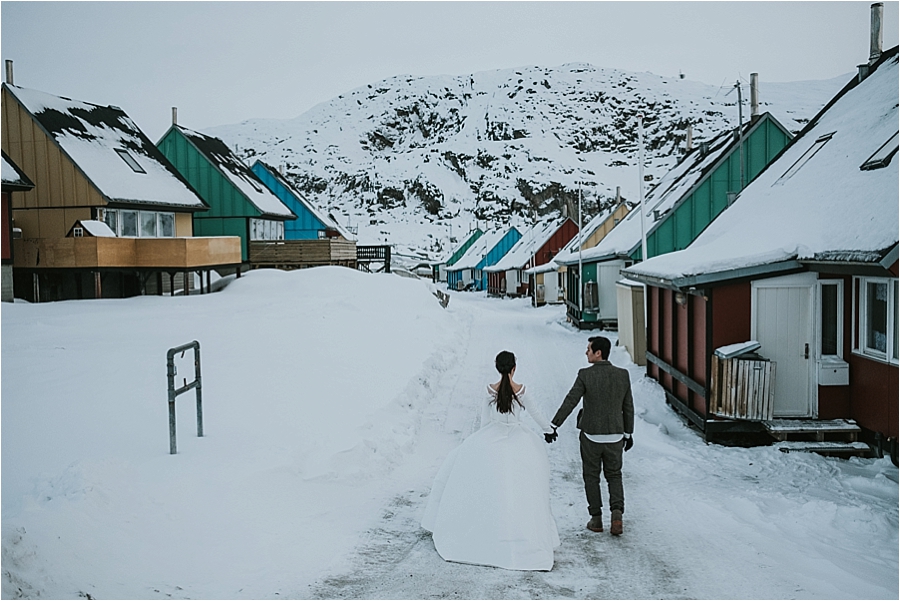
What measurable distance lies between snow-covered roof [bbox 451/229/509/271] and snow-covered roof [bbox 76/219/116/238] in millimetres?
51873

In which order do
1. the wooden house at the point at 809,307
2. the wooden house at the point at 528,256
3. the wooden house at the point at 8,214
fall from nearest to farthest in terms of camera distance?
1. the wooden house at the point at 809,307
2. the wooden house at the point at 8,214
3. the wooden house at the point at 528,256

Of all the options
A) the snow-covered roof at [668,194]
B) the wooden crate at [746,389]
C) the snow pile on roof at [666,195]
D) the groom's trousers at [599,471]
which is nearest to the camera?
the groom's trousers at [599,471]

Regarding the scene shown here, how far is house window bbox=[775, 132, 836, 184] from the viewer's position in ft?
45.2

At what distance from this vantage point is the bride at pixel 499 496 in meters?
6.10

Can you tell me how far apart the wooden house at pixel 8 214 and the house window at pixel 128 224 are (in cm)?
427

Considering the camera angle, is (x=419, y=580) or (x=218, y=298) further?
(x=218, y=298)

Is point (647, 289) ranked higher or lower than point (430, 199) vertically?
lower

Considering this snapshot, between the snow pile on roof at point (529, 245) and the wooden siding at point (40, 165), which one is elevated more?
the wooden siding at point (40, 165)

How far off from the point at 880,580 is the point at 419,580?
3.55 meters

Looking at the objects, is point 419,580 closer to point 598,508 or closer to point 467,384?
point 598,508

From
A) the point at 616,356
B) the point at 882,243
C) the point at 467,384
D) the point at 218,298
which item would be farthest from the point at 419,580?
the point at 218,298

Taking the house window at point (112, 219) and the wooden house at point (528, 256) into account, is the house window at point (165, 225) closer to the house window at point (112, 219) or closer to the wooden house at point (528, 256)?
the house window at point (112, 219)

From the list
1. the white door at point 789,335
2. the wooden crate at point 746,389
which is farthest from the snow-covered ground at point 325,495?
the white door at point 789,335

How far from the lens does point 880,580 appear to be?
19.3ft
